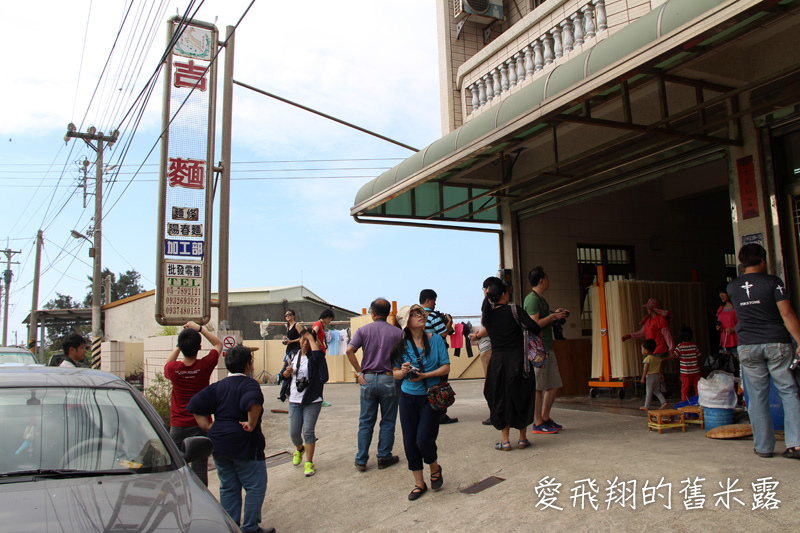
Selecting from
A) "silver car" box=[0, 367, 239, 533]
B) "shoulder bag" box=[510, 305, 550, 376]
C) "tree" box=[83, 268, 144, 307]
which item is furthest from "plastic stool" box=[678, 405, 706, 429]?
"tree" box=[83, 268, 144, 307]

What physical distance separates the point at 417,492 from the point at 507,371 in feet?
4.59

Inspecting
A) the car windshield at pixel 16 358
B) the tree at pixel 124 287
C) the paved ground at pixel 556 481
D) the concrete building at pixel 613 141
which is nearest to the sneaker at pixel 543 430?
the paved ground at pixel 556 481

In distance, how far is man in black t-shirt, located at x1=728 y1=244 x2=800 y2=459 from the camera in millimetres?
4727

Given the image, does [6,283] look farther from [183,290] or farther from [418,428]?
[418,428]

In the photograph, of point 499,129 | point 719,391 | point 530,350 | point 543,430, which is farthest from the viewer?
point 543,430

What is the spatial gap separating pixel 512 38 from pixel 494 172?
2017mm

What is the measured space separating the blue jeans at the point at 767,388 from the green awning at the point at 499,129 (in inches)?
99.8

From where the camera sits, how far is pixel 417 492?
16.8 ft

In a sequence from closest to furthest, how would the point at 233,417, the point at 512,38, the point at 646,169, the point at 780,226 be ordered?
the point at 233,417
the point at 780,226
the point at 646,169
the point at 512,38

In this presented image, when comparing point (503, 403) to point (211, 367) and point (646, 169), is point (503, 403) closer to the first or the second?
point (211, 367)

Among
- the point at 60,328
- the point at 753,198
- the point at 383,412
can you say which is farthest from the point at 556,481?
the point at 60,328

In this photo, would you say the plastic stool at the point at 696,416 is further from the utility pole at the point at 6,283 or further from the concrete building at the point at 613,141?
the utility pole at the point at 6,283

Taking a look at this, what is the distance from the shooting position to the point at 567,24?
798 centimetres

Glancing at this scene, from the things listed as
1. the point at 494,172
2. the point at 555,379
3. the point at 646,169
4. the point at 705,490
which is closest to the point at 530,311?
the point at 555,379
